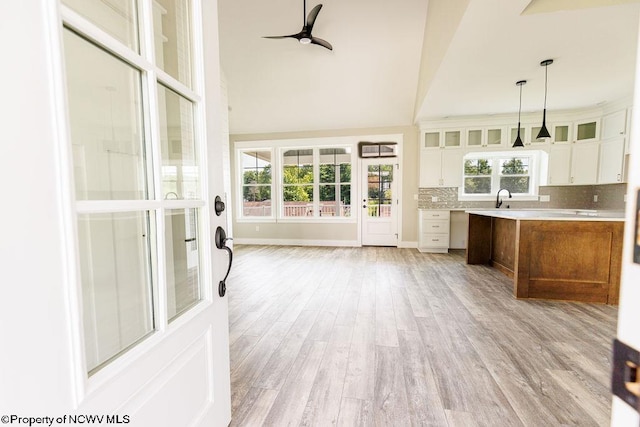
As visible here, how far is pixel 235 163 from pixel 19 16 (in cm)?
640

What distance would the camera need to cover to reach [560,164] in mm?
5020

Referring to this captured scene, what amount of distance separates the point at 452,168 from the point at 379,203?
1609 millimetres

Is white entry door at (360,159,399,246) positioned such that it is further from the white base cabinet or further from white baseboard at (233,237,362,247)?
the white base cabinet

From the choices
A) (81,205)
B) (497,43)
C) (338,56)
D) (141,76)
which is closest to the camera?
(81,205)

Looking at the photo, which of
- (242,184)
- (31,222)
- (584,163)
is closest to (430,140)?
(584,163)

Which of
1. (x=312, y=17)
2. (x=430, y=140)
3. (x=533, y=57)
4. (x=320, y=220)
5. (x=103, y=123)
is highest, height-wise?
(x=312, y=17)

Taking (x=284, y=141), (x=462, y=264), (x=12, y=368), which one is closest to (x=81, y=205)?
(x=12, y=368)

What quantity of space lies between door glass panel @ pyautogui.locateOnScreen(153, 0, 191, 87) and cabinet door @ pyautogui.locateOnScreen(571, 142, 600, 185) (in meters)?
6.45

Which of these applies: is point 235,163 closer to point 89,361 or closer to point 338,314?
point 338,314

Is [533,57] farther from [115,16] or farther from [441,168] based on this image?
[115,16]

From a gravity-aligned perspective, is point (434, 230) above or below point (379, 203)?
below

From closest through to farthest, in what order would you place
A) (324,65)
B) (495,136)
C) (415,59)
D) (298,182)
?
(415,59), (324,65), (495,136), (298,182)

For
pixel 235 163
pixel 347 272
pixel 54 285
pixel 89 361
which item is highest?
pixel 235 163

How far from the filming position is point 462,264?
14.8 feet
